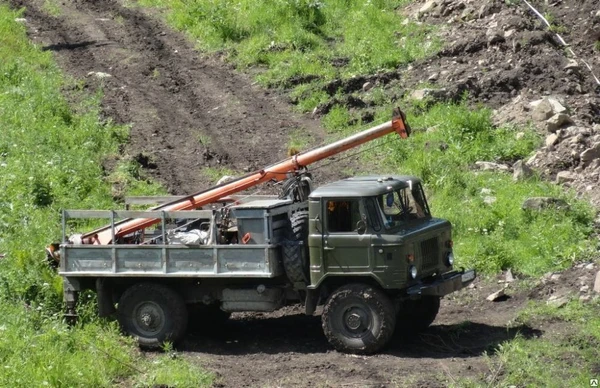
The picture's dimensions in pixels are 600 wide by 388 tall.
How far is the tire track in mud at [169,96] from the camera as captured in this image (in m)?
23.0

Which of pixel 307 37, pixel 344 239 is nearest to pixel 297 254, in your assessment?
pixel 344 239

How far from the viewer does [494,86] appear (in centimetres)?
2303

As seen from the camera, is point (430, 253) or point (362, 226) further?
point (430, 253)

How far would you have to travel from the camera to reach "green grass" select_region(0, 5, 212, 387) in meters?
13.3

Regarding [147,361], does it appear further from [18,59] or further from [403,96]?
[18,59]

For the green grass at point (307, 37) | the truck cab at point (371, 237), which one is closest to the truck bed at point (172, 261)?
the truck cab at point (371, 237)

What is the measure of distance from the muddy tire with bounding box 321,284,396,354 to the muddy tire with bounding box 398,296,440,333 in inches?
36.3

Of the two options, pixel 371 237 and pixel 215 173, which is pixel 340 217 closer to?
pixel 371 237

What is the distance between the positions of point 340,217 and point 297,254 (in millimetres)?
737

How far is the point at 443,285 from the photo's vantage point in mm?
13711

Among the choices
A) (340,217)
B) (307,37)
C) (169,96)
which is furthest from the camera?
(307,37)

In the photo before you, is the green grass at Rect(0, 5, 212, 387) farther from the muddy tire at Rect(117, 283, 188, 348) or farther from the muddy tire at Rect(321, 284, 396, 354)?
the muddy tire at Rect(321, 284, 396, 354)

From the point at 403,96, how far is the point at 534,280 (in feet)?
27.6

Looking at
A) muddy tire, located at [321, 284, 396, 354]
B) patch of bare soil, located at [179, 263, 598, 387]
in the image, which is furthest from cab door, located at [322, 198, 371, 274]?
patch of bare soil, located at [179, 263, 598, 387]
